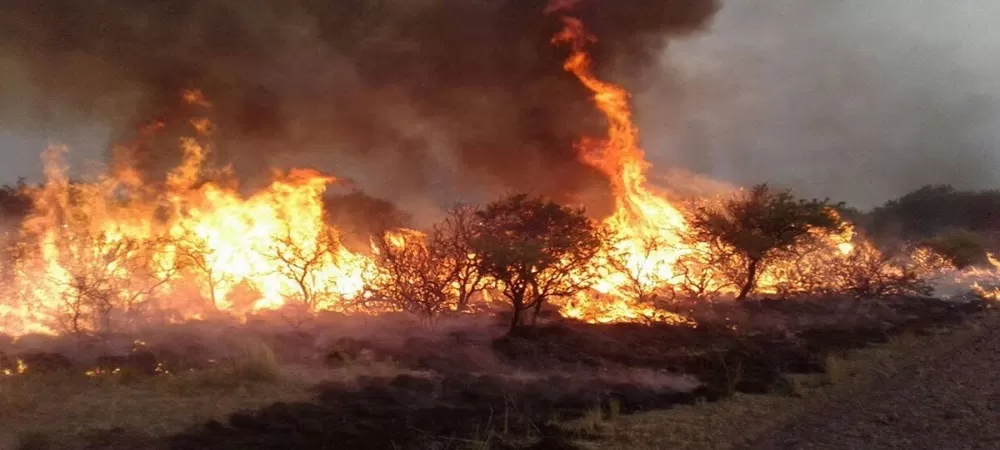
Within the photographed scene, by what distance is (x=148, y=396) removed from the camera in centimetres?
1142

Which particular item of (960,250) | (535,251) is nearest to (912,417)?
(535,251)

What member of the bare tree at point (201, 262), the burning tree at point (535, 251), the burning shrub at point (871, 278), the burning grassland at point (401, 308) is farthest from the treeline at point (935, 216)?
the bare tree at point (201, 262)

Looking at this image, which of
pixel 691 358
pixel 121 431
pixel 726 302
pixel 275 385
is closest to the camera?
pixel 121 431

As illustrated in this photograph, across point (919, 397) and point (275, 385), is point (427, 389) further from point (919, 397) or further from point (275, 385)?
point (919, 397)

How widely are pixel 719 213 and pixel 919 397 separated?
49.6 ft

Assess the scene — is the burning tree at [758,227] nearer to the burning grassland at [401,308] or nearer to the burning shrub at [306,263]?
the burning grassland at [401,308]

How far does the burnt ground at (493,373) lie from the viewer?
9938mm

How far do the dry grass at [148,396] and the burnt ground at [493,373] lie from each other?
0.43 m

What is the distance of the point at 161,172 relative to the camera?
68.3 ft

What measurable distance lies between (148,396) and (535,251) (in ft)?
28.3

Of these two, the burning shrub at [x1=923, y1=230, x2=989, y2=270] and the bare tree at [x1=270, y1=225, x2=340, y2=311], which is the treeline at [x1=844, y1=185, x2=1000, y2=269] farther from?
the bare tree at [x1=270, y1=225, x2=340, y2=311]

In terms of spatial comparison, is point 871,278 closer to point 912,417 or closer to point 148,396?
point 912,417

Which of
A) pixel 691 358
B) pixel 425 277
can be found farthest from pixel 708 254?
pixel 425 277

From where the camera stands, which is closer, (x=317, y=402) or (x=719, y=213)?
(x=317, y=402)
